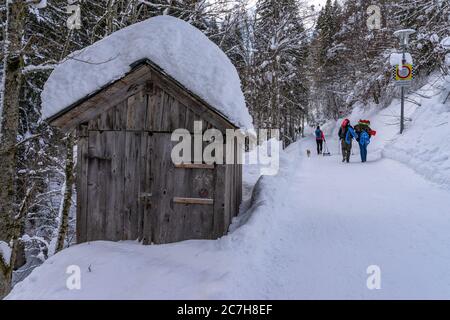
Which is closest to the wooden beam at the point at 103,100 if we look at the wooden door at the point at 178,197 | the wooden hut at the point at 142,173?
the wooden hut at the point at 142,173

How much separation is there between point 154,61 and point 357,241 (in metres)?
4.64

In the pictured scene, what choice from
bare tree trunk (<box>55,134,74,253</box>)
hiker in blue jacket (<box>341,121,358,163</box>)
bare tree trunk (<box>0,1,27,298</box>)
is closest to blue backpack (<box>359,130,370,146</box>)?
hiker in blue jacket (<box>341,121,358,163</box>)

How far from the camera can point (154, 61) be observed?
559 centimetres

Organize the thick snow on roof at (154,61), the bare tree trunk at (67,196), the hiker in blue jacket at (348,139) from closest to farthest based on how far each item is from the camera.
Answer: the thick snow on roof at (154,61) → the bare tree trunk at (67,196) → the hiker in blue jacket at (348,139)

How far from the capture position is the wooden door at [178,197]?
235 inches

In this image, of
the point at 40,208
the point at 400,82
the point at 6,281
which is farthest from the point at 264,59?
the point at 6,281

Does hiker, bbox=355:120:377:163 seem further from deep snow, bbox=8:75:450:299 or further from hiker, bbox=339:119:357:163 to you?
deep snow, bbox=8:75:450:299

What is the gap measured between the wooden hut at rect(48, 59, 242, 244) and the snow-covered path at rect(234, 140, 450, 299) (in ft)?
4.81

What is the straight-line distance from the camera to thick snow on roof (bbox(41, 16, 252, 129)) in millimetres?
5629

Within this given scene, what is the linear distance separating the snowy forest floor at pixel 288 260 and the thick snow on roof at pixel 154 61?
2.23m

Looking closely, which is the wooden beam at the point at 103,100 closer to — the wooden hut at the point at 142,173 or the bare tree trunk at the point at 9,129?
the wooden hut at the point at 142,173
